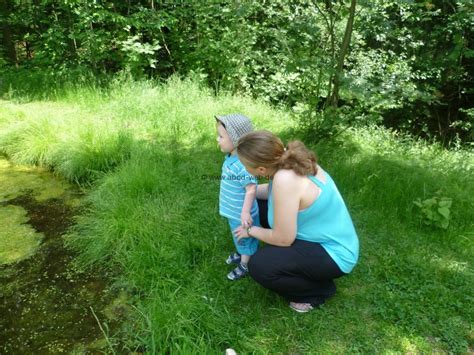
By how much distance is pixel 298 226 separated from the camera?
6.95 feet

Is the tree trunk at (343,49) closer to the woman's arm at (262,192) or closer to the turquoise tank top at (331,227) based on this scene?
the woman's arm at (262,192)

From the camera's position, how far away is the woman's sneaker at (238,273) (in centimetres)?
249

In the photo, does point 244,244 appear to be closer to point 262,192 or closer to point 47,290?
point 262,192

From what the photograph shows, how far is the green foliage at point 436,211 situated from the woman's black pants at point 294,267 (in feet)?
4.13

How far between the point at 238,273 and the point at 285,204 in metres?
0.80

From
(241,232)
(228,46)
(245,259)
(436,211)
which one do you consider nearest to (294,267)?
(241,232)

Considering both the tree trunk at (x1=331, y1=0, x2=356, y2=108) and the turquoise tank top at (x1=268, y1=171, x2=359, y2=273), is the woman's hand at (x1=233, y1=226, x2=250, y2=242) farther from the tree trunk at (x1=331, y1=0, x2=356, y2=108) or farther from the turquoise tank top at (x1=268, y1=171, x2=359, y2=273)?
the tree trunk at (x1=331, y1=0, x2=356, y2=108)

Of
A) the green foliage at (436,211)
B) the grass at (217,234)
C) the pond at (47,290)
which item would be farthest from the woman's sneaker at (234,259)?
the green foliage at (436,211)

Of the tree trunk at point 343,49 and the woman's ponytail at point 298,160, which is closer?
the woman's ponytail at point 298,160

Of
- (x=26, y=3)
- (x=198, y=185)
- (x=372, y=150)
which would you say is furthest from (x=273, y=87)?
(x=26, y=3)

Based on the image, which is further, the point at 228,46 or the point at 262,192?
the point at 228,46

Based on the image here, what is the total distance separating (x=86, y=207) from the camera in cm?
345

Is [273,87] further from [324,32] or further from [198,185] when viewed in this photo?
[198,185]

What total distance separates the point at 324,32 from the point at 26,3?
20.8 feet
